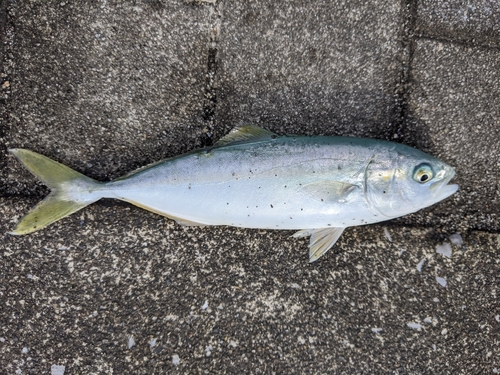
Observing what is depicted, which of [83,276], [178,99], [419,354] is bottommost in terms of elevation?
[419,354]

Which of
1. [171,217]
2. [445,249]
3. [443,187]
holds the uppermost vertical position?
[443,187]

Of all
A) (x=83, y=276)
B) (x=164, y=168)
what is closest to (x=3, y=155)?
(x=83, y=276)

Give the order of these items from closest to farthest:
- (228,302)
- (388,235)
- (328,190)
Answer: (328,190)
(228,302)
(388,235)

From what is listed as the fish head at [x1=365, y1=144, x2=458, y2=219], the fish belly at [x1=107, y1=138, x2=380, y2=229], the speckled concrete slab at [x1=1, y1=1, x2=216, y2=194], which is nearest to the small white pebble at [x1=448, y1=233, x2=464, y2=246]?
the fish head at [x1=365, y1=144, x2=458, y2=219]

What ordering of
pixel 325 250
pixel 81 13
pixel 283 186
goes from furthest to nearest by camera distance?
pixel 81 13 → pixel 325 250 → pixel 283 186

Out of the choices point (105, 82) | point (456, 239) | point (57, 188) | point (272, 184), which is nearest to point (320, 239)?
point (272, 184)

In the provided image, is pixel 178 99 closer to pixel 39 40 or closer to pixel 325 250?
pixel 39 40

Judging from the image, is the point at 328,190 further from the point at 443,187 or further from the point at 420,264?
the point at 420,264
